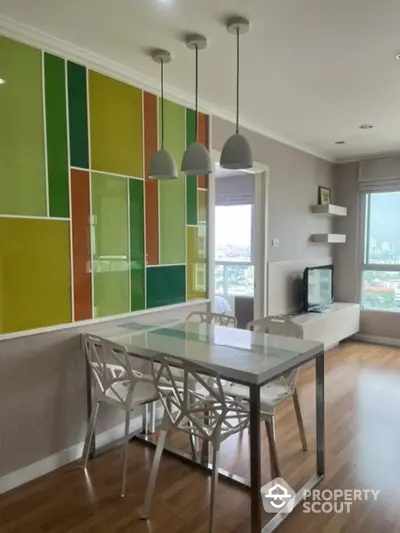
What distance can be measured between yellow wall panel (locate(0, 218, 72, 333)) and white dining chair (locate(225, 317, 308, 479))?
1188 millimetres

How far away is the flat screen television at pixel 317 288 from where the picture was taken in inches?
204

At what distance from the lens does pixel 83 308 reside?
275 centimetres

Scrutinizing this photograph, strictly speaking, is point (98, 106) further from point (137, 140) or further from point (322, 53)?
point (322, 53)

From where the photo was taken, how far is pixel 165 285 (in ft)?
10.9

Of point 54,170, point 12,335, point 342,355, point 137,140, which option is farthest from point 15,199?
point 342,355

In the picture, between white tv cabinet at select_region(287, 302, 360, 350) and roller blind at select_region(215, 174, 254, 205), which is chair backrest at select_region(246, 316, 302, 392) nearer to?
white tv cabinet at select_region(287, 302, 360, 350)

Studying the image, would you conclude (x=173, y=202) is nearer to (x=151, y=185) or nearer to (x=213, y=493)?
(x=151, y=185)

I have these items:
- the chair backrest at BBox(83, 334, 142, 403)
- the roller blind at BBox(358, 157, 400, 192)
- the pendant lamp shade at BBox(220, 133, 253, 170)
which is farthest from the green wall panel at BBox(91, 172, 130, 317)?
the roller blind at BBox(358, 157, 400, 192)

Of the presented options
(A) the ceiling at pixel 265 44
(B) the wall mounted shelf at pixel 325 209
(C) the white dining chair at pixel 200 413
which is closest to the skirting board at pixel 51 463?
(C) the white dining chair at pixel 200 413

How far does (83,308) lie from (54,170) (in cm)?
88

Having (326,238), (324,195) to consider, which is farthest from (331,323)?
(324,195)

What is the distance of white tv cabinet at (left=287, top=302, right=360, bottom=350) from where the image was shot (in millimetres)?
4660

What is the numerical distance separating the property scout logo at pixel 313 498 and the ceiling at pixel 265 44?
2.55 m

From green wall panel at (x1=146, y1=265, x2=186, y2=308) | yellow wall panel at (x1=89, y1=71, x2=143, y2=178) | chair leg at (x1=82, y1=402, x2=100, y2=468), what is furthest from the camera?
green wall panel at (x1=146, y1=265, x2=186, y2=308)
